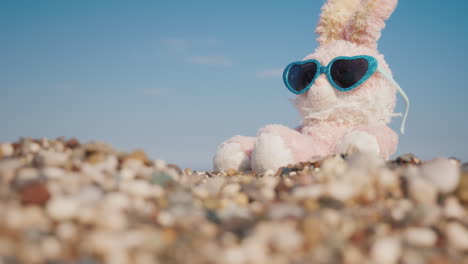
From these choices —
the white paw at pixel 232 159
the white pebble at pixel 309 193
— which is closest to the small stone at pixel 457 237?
the white pebble at pixel 309 193

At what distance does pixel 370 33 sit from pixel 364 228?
2926 millimetres

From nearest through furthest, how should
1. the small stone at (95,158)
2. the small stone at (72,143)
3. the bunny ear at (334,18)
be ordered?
the small stone at (95,158), the small stone at (72,143), the bunny ear at (334,18)

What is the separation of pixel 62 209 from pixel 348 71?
3040mm

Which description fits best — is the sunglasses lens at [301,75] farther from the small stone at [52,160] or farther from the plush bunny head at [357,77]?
the small stone at [52,160]

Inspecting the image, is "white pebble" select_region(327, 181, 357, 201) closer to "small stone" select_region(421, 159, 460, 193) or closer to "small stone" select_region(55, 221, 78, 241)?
"small stone" select_region(421, 159, 460, 193)

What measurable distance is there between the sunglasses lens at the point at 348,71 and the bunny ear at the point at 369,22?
1.23 ft

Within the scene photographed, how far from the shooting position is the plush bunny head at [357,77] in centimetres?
366

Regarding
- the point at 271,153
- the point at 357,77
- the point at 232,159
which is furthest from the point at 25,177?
the point at 357,77

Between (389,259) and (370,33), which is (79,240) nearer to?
(389,259)

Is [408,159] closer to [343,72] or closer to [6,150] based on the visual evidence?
[343,72]

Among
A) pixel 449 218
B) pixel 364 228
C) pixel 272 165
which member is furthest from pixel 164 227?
pixel 272 165

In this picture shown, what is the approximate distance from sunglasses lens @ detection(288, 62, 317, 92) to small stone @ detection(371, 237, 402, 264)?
2713mm

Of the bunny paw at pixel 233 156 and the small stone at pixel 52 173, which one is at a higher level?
the bunny paw at pixel 233 156

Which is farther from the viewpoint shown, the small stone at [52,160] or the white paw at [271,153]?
the white paw at [271,153]
